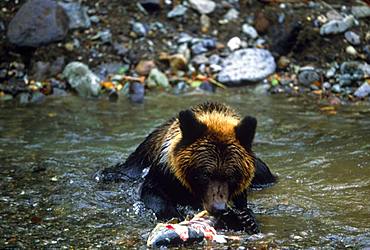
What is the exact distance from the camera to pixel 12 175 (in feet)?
23.9

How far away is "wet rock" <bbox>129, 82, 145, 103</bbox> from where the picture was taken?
461 inches

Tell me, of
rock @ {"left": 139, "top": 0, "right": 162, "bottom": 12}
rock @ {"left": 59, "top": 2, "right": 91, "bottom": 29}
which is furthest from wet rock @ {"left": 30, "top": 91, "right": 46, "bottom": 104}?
rock @ {"left": 139, "top": 0, "right": 162, "bottom": 12}

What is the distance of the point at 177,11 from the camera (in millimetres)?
14258

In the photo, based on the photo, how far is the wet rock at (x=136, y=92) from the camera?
38.4 feet

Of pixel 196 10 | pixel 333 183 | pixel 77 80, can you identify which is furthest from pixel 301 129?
pixel 196 10

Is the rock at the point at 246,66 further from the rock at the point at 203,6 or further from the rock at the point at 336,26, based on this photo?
the rock at the point at 203,6

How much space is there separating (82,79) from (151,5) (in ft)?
9.48

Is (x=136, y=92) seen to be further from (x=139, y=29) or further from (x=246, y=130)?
(x=246, y=130)

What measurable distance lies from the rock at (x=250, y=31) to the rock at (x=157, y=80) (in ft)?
7.92

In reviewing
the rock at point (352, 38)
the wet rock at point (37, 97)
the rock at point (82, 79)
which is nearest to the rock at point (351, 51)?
the rock at point (352, 38)

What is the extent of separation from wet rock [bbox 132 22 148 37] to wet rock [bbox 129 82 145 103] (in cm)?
189

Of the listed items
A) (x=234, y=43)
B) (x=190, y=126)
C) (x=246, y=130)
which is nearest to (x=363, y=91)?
(x=234, y=43)

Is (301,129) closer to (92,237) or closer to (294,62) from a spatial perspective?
(294,62)

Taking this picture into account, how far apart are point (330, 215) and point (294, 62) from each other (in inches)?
304
